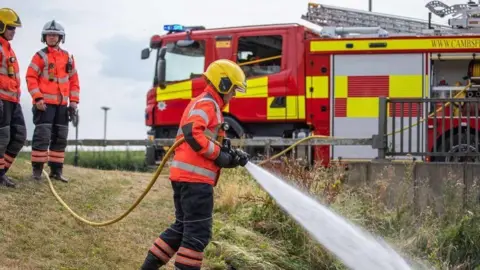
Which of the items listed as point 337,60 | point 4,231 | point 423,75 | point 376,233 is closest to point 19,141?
point 4,231

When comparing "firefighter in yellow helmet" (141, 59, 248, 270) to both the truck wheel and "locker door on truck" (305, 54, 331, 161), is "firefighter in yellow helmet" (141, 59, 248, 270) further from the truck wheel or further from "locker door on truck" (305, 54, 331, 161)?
"locker door on truck" (305, 54, 331, 161)

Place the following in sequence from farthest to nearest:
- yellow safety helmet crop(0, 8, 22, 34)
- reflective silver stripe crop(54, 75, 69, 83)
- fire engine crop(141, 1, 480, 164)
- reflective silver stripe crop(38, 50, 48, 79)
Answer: fire engine crop(141, 1, 480, 164)
reflective silver stripe crop(54, 75, 69, 83)
reflective silver stripe crop(38, 50, 48, 79)
yellow safety helmet crop(0, 8, 22, 34)

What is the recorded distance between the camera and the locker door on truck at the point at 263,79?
1267 cm

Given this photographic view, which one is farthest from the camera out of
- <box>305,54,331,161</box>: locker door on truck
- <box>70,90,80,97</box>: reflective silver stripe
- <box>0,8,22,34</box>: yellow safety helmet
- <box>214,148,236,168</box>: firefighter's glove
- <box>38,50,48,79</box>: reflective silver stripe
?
<box>305,54,331,161</box>: locker door on truck

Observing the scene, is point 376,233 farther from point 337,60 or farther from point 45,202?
point 337,60

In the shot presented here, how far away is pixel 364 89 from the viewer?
1255cm

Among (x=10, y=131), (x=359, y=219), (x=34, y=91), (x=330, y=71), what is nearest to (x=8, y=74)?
(x=34, y=91)

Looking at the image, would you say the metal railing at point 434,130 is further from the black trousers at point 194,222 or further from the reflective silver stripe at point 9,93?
the reflective silver stripe at point 9,93

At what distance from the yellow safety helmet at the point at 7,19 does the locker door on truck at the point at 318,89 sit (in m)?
5.79

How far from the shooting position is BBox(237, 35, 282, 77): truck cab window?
1280 cm

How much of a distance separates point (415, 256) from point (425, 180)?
4.67 ft

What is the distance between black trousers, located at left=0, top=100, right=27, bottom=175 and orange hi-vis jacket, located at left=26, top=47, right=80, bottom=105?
0.79 feet

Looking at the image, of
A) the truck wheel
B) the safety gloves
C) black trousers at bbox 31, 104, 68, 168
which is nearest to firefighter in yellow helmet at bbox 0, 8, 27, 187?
black trousers at bbox 31, 104, 68, 168

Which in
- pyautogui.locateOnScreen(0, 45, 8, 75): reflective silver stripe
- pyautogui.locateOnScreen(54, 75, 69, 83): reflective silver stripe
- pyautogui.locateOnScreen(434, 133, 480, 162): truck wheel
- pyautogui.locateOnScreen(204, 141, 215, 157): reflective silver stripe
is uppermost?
pyautogui.locateOnScreen(0, 45, 8, 75): reflective silver stripe
